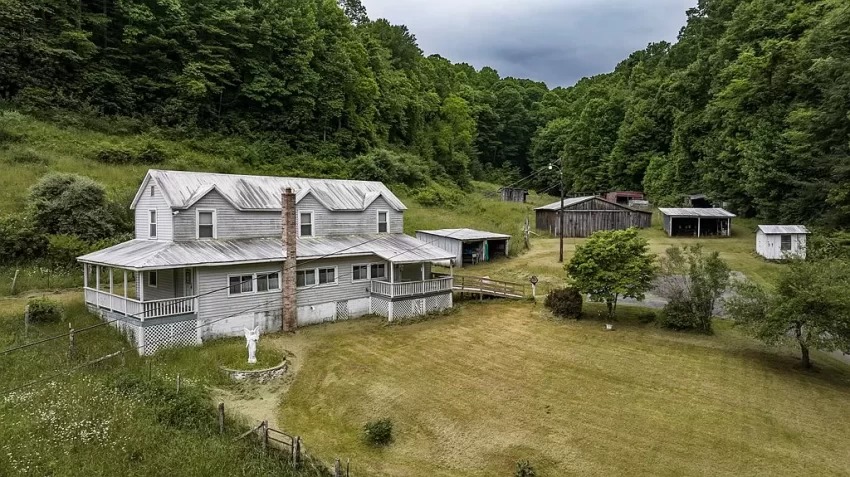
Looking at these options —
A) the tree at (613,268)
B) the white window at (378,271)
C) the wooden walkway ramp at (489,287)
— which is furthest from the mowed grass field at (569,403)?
the wooden walkway ramp at (489,287)

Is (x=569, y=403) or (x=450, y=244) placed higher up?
(x=450, y=244)

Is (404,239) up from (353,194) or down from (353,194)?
down

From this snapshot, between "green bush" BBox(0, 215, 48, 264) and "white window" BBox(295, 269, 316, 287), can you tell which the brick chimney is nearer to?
"white window" BBox(295, 269, 316, 287)

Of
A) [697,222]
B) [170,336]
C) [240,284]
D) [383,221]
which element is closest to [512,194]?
[697,222]

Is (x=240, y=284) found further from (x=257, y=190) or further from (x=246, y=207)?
(x=257, y=190)

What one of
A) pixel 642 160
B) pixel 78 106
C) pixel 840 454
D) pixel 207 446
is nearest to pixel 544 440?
pixel 840 454

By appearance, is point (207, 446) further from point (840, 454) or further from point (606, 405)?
point (840, 454)
